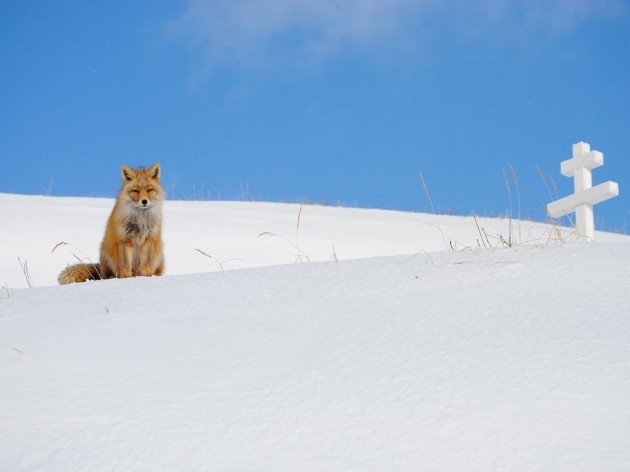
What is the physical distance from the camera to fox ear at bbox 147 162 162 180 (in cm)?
558

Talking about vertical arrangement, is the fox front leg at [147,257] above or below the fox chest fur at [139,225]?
below

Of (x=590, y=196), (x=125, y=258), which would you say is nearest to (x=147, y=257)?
(x=125, y=258)

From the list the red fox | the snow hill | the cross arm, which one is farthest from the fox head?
the cross arm

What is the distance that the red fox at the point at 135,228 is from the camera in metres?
5.41

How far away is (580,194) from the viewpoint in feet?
24.7

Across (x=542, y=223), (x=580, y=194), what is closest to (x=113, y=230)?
(x=580, y=194)

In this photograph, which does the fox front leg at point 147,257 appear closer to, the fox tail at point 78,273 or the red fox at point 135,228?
the red fox at point 135,228

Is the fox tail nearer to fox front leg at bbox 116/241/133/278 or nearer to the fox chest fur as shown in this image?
fox front leg at bbox 116/241/133/278

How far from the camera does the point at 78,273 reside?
19.1 feet

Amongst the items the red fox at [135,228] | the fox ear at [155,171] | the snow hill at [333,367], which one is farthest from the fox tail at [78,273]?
the snow hill at [333,367]

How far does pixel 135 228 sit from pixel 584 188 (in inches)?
170

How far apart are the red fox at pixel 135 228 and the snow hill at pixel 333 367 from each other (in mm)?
1410

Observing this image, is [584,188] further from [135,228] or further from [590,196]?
[135,228]

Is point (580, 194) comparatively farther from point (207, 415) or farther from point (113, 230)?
point (207, 415)
